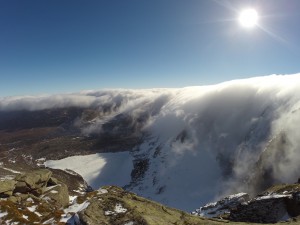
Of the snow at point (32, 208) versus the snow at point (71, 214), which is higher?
the snow at point (71, 214)

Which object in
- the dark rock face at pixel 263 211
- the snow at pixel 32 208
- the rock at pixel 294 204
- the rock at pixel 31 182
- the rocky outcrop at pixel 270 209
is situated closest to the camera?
the rock at pixel 294 204

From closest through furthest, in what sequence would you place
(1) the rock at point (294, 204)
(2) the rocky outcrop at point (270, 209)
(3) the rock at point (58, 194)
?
(1) the rock at point (294, 204) < (2) the rocky outcrop at point (270, 209) < (3) the rock at point (58, 194)

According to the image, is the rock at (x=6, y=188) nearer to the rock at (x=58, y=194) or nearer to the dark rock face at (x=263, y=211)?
the rock at (x=58, y=194)

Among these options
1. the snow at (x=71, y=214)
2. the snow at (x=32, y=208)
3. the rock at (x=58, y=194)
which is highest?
the snow at (x=71, y=214)

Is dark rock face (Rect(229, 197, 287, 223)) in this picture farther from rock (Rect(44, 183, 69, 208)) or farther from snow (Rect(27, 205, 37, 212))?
snow (Rect(27, 205, 37, 212))

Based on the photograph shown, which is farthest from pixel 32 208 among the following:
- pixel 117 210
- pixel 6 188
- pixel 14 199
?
pixel 117 210

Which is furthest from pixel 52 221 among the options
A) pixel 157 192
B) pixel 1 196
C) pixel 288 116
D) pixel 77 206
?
pixel 288 116

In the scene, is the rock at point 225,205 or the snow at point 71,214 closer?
the snow at point 71,214

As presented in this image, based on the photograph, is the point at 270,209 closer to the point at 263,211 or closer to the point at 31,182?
the point at 263,211

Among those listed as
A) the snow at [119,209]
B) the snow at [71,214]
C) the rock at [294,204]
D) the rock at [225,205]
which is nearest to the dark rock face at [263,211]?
the rock at [294,204]
